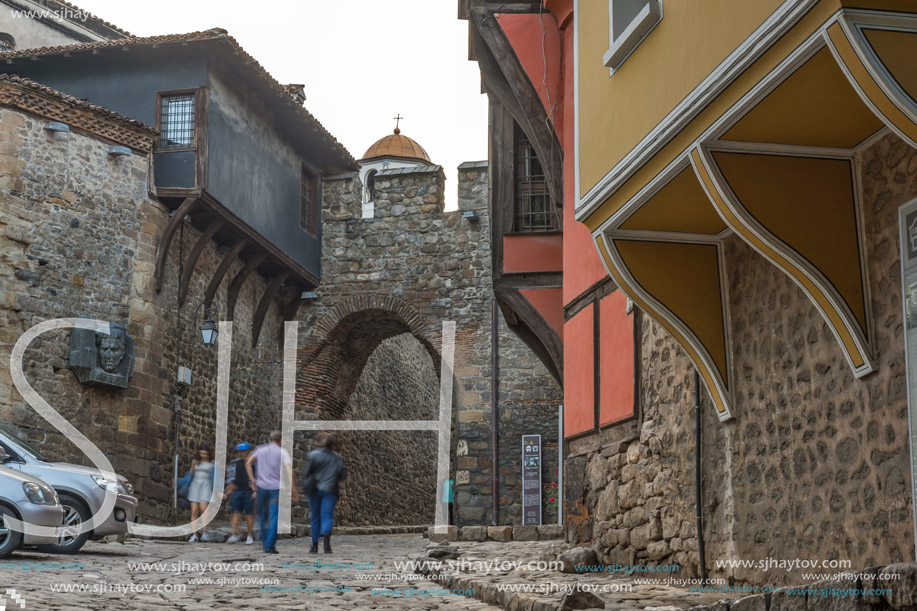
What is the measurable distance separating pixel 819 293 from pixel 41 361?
11.9 meters

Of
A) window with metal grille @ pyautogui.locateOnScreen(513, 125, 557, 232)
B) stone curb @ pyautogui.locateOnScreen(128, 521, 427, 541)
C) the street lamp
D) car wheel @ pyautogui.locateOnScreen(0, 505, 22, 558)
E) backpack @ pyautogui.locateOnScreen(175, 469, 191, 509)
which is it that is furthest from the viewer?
the street lamp

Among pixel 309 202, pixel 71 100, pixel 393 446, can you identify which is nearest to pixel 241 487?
pixel 71 100

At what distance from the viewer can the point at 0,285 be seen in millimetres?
14812

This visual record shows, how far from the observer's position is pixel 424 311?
20453 millimetres

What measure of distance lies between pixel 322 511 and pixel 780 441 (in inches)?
250

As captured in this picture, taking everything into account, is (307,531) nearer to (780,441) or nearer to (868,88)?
(780,441)

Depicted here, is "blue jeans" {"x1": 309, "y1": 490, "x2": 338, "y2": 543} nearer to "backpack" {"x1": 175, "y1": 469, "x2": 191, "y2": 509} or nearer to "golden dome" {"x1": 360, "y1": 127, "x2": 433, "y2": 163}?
"backpack" {"x1": 175, "y1": 469, "x2": 191, "y2": 509}

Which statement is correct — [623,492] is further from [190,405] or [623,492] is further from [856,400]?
[190,405]

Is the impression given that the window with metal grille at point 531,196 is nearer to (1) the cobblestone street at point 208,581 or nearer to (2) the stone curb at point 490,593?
(1) the cobblestone street at point 208,581

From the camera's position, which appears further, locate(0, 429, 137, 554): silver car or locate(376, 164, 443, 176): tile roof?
locate(376, 164, 443, 176): tile roof

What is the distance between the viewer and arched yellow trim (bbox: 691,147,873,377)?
215 inches

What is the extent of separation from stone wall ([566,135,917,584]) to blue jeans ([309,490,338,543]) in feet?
10.9

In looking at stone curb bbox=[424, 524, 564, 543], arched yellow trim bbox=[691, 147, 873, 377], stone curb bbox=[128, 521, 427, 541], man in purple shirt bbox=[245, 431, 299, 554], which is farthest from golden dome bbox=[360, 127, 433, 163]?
arched yellow trim bbox=[691, 147, 873, 377]

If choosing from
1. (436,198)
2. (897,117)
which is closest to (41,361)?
(436,198)
